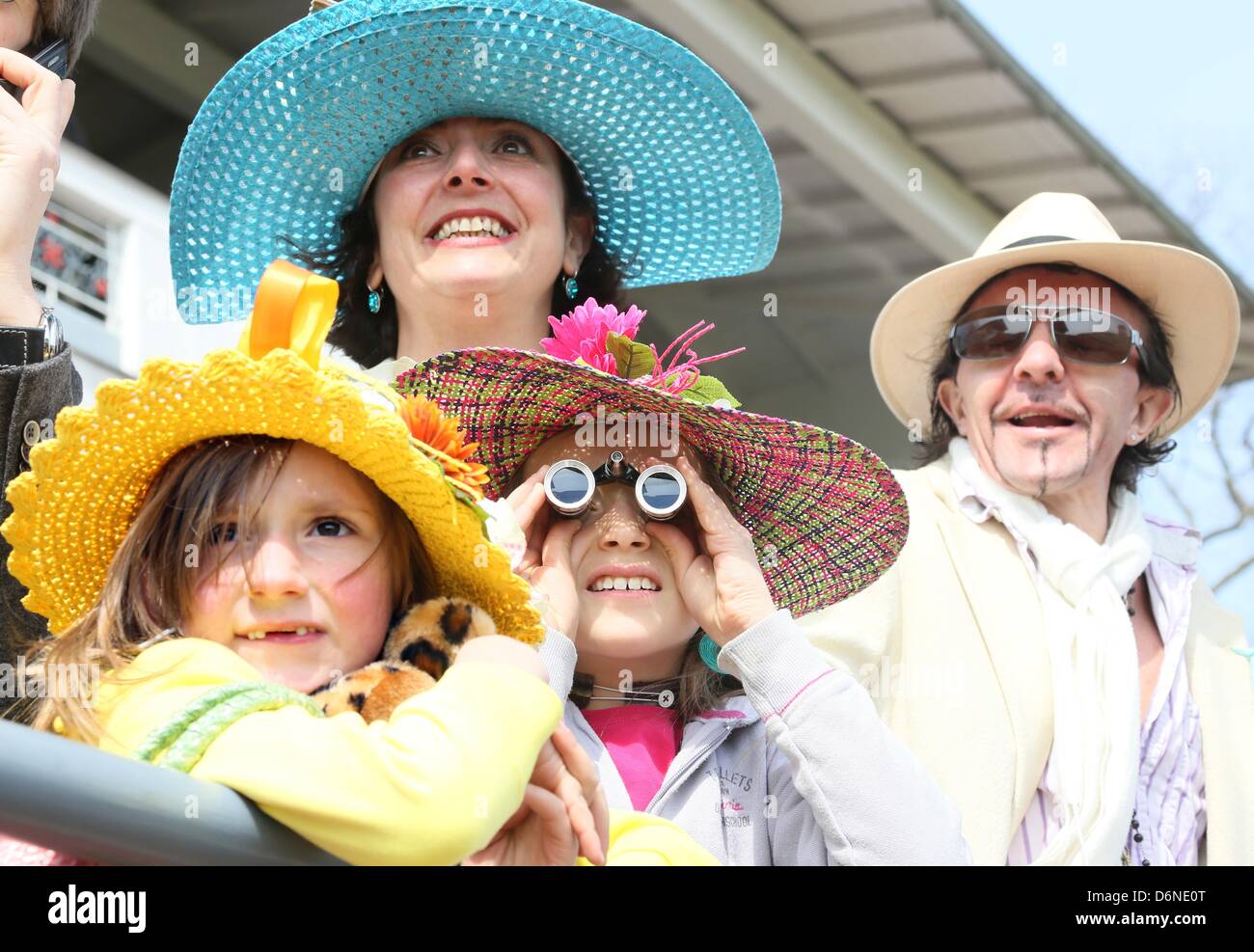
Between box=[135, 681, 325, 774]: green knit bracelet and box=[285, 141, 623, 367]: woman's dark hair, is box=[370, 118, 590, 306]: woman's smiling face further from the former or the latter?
box=[135, 681, 325, 774]: green knit bracelet

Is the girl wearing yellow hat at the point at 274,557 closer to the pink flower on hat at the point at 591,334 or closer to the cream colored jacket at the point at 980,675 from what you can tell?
the pink flower on hat at the point at 591,334

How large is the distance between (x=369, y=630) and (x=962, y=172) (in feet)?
20.2

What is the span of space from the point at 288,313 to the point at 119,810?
76 centimetres

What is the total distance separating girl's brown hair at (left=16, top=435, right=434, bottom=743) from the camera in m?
2.03

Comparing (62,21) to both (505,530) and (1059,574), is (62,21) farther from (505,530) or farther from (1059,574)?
(1059,574)

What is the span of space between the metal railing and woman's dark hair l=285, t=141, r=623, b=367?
1752 millimetres

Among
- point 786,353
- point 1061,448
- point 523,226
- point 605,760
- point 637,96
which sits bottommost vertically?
point 605,760

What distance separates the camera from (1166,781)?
3.35 meters

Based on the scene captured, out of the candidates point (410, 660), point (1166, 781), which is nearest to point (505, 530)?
point (410, 660)

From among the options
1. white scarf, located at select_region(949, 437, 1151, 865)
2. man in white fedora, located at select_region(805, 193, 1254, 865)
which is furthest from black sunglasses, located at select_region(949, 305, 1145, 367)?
white scarf, located at select_region(949, 437, 1151, 865)

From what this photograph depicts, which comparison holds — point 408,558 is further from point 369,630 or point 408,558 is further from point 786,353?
point 786,353

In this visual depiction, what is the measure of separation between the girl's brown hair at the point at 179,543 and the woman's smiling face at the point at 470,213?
1.00 meters
